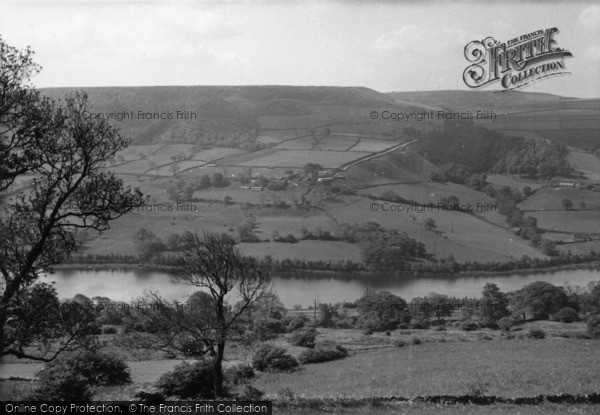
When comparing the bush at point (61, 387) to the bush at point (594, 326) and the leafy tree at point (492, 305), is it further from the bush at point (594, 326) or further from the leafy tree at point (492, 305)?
the bush at point (594, 326)

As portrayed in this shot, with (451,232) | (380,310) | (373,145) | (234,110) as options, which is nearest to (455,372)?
(380,310)

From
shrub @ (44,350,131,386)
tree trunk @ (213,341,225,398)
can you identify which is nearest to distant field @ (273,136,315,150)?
shrub @ (44,350,131,386)

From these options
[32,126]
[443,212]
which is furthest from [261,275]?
[443,212]

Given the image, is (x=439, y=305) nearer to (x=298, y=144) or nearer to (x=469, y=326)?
(x=469, y=326)

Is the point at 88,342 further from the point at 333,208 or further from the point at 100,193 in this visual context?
the point at 333,208

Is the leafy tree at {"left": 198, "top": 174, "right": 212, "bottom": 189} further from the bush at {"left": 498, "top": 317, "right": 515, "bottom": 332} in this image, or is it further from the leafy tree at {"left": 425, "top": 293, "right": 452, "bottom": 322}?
the bush at {"left": 498, "top": 317, "right": 515, "bottom": 332}

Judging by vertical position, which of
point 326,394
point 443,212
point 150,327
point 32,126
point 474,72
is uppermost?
point 474,72

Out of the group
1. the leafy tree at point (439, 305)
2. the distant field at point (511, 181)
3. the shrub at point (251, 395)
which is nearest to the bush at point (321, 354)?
the shrub at point (251, 395)
